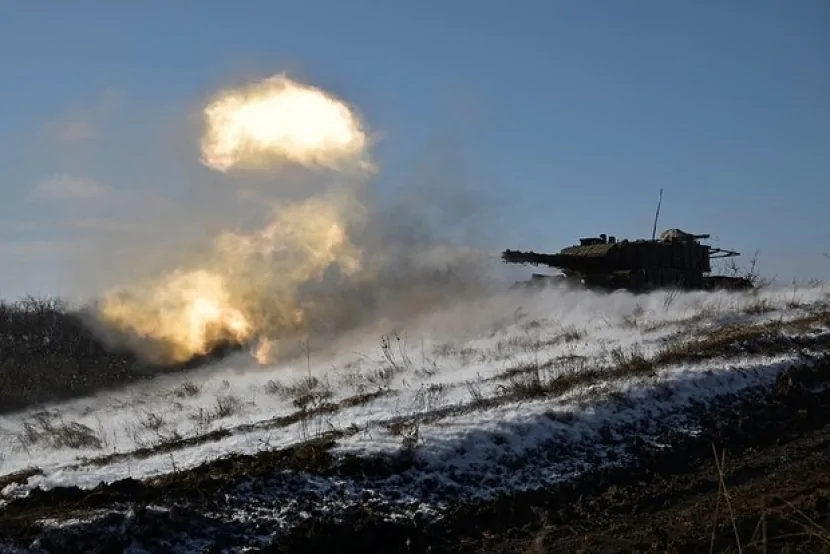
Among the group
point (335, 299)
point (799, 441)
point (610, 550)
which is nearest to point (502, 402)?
point (799, 441)

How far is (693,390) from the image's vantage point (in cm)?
1313

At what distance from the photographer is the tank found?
108ft

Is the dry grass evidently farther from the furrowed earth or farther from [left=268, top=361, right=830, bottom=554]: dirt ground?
[left=268, top=361, right=830, bottom=554]: dirt ground

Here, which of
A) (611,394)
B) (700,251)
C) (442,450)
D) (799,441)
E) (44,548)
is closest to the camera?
(44,548)

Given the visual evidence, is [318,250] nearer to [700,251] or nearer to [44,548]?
[700,251]

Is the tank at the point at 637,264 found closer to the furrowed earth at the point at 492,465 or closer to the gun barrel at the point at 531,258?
the gun barrel at the point at 531,258

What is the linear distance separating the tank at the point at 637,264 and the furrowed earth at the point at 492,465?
12748 millimetres

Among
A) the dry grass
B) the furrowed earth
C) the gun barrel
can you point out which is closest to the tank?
the gun barrel

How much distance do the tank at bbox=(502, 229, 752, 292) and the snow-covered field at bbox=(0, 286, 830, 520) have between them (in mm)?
1795

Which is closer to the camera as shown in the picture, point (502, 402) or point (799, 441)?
point (799, 441)

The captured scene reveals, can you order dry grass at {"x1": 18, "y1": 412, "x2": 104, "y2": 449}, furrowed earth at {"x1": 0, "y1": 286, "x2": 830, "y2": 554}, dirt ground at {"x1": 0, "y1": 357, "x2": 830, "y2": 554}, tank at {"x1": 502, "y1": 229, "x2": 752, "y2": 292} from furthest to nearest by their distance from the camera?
1. tank at {"x1": 502, "y1": 229, "x2": 752, "y2": 292}
2. dry grass at {"x1": 18, "y1": 412, "x2": 104, "y2": 449}
3. furrowed earth at {"x1": 0, "y1": 286, "x2": 830, "y2": 554}
4. dirt ground at {"x1": 0, "y1": 357, "x2": 830, "y2": 554}

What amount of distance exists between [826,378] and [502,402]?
5814 mm

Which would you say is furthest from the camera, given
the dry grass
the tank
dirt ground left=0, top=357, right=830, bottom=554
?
the tank

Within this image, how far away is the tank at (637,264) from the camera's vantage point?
108 feet
